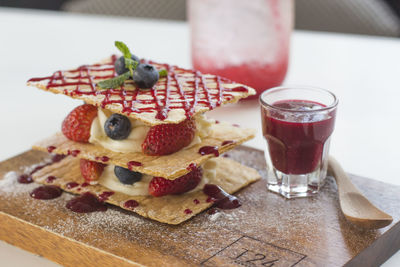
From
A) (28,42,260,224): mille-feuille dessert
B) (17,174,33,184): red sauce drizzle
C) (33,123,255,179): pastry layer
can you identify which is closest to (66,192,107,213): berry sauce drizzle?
(28,42,260,224): mille-feuille dessert

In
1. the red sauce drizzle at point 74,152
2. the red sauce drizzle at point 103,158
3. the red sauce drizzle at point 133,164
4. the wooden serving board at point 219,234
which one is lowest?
the wooden serving board at point 219,234

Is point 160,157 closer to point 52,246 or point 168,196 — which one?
point 168,196

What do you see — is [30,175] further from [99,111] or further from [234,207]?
[234,207]

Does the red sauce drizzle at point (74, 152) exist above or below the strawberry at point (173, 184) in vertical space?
above

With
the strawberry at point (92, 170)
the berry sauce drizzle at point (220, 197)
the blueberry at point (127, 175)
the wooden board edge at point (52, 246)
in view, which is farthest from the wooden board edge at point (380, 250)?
the strawberry at point (92, 170)

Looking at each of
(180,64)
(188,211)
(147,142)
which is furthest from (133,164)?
(180,64)

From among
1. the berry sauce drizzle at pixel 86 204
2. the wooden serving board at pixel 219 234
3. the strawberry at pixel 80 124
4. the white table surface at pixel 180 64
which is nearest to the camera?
the wooden serving board at pixel 219 234

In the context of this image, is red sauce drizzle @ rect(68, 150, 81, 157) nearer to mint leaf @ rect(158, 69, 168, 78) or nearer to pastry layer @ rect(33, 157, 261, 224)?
pastry layer @ rect(33, 157, 261, 224)

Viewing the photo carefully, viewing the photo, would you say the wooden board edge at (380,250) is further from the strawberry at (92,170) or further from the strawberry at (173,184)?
the strawberry at (92,170)
